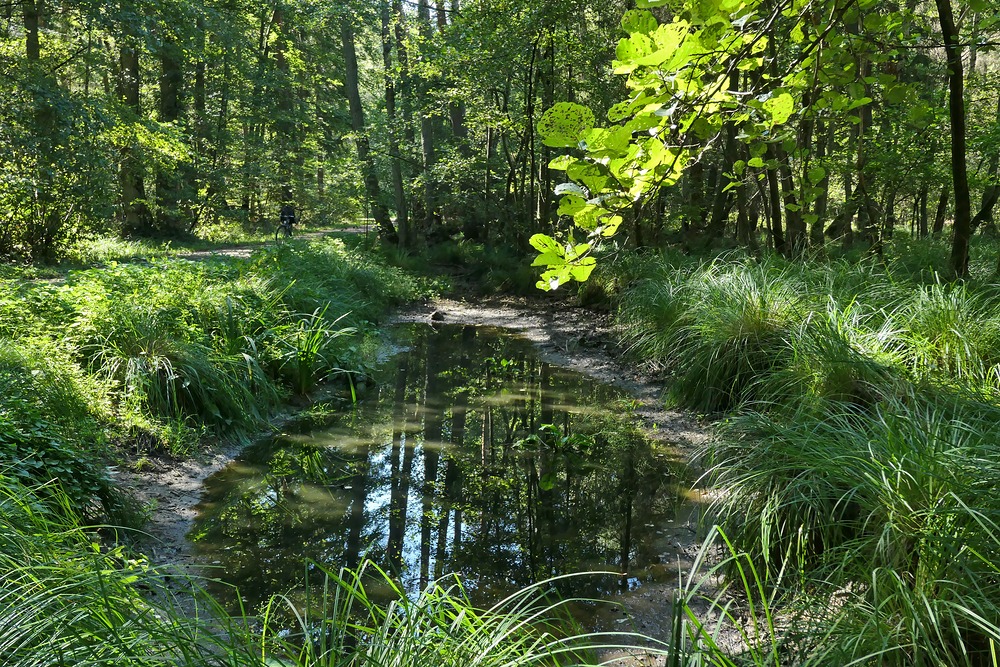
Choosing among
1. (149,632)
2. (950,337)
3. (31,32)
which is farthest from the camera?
(31,32)

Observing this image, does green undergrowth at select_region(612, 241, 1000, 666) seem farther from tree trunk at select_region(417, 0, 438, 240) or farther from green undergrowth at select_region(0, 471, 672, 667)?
tree trunk at select_region(417, 0, 438, 240)

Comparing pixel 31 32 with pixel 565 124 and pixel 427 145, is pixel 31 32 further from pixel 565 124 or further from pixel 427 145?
pixel 565 124

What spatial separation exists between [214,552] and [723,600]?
289cm

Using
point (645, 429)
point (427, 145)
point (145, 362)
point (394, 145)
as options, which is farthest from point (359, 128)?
point (645, 429)

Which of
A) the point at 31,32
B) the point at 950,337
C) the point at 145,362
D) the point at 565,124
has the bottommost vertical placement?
the point at 145,362

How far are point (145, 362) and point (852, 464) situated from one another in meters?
5.14

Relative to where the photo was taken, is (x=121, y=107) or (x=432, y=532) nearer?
(x=432, y=532)

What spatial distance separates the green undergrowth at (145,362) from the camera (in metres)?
3.94

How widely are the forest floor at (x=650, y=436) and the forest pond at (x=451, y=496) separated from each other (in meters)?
0.12

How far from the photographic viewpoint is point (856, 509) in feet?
10.7

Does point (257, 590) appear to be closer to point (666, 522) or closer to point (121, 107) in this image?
point (666, 522)

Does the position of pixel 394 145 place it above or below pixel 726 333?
above

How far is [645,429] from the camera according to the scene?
6371 millimetres

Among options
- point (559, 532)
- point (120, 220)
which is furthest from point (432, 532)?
point (120, 220)
